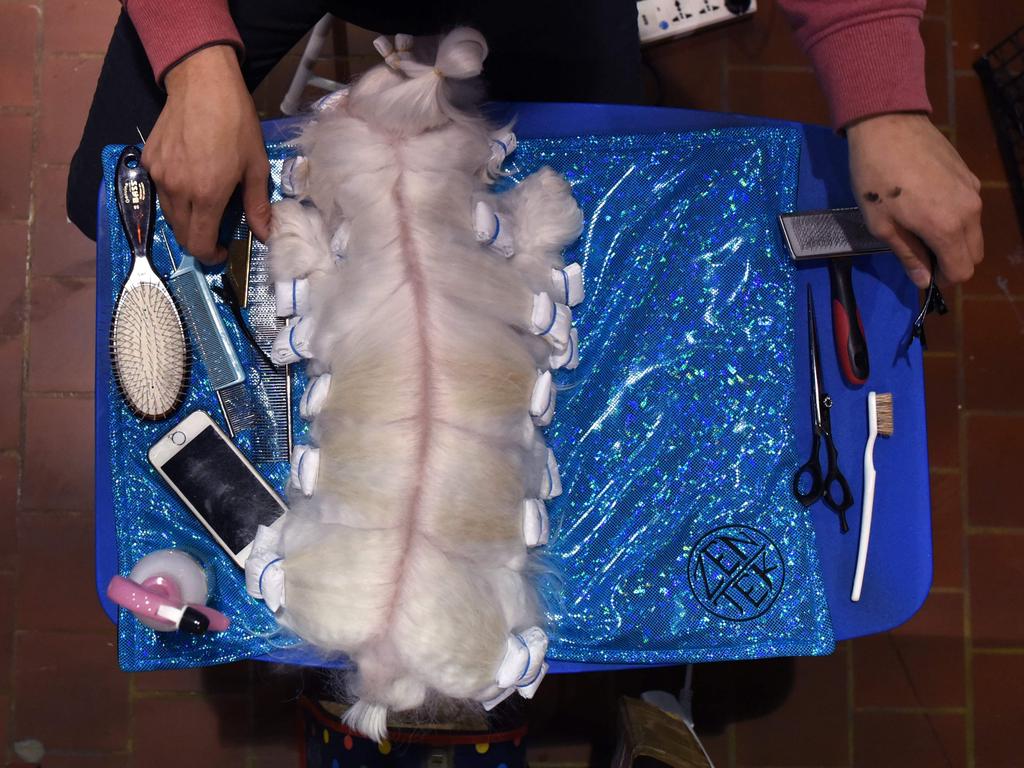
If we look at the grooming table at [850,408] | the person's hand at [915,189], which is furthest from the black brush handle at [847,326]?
the person's hand at [915,189]

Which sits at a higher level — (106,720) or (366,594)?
(366,594)

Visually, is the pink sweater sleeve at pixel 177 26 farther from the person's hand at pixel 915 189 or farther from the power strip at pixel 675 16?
the power strip at pixel 675 16

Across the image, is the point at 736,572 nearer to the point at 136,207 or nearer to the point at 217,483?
the point at 217,483

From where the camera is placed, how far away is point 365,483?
0.90 meters

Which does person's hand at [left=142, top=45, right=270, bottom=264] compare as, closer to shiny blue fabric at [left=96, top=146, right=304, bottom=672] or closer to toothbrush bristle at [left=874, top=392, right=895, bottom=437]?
shiny blue fabric at [left=96, top=146, right=304, bottom=672]

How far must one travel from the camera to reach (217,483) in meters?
1.11

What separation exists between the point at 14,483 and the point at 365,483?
1371 millimetres

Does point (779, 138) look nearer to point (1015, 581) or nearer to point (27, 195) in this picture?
point (1015, 581)

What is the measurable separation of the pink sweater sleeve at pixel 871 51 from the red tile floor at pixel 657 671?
977 millimetres

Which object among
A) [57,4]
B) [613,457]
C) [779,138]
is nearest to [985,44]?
[779,138]

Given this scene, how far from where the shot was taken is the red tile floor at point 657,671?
1.85 meters

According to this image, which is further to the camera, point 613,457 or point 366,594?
point 613,457

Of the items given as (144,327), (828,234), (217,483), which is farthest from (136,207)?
(828,234)

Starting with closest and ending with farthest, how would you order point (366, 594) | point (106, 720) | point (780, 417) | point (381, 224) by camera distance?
point (366, 594) → point (381, 224) → point (780, 417) → point (106, 720)
